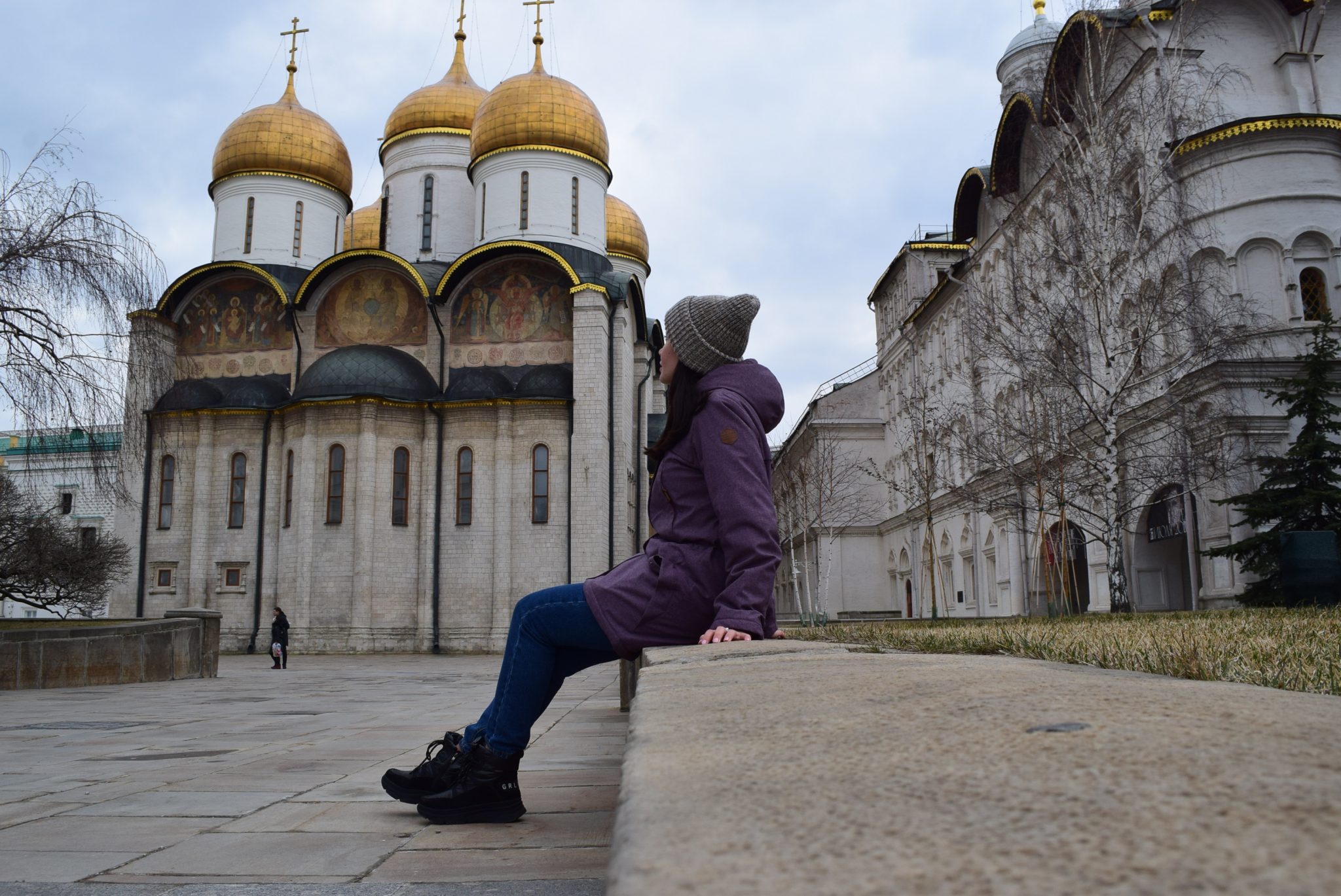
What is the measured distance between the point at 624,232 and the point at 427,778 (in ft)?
113

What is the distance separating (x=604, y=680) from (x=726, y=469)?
1040cm

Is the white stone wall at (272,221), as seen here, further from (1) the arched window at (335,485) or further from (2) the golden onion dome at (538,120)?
(1) the arched window at (335,485)

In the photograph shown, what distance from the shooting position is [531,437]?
85.6 ft

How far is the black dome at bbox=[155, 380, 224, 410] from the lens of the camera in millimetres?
27312

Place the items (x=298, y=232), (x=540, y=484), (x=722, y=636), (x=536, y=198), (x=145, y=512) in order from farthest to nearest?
(x=298, y=232) < (x=536, y=198) < (x=145, y=512) < (x=540, y=484) < (x=722, y=636)

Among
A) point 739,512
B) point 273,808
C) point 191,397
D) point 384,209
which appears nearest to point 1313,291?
point 739,512

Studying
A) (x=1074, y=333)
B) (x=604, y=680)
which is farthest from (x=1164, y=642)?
(x=1074, y=333)

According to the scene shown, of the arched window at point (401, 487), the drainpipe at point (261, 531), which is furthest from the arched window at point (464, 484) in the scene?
the drainpipe at point (261, 531)

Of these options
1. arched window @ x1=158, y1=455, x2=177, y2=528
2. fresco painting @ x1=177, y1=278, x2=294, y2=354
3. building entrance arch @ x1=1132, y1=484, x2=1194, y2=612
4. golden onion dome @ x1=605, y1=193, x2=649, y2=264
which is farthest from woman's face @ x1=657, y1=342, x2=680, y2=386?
golden onion dome @ x1=605, y1=193, x2=649, y2=264

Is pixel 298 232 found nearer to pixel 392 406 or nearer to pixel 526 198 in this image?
pixel 526 198

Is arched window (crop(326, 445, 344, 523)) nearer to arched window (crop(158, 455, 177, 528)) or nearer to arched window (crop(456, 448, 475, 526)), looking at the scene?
arched window (crop(456, 448, 475, 526))

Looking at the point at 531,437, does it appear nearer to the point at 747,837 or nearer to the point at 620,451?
the point at 620,451

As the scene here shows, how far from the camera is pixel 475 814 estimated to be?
124 inches

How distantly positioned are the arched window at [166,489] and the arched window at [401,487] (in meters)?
5.77
